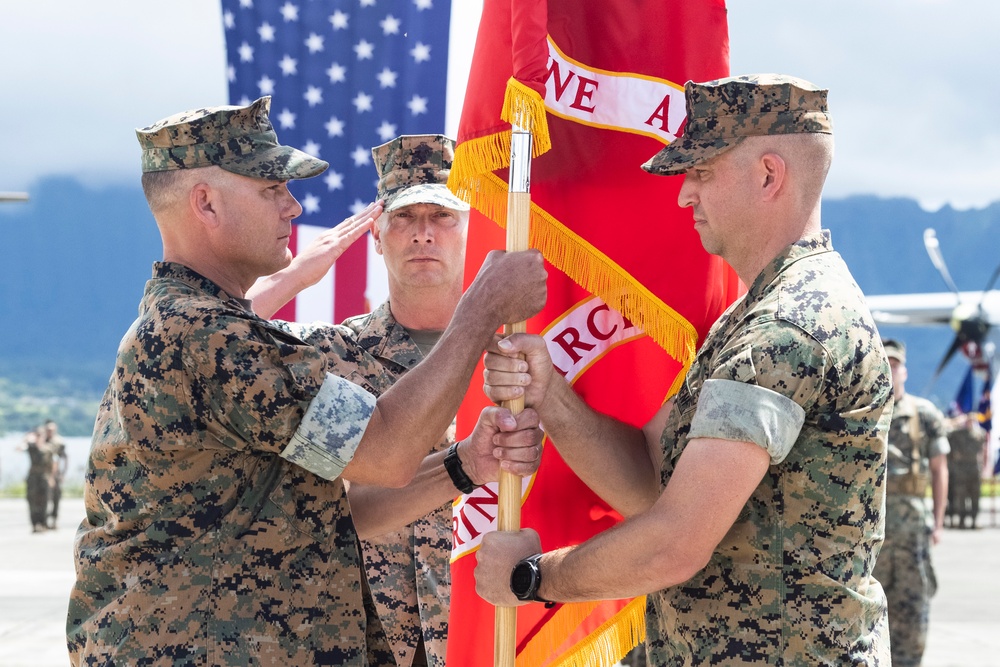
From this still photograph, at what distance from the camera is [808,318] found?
2312 mm

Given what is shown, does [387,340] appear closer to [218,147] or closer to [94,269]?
[218,147]

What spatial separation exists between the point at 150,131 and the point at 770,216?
59.9 inches

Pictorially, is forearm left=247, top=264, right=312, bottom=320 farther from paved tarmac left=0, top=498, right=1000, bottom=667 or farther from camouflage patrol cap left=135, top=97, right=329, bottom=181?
paved tarmac left=0, top=498, right=1000, bottom=667

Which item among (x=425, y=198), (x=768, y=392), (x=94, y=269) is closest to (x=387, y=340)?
(x=425, y=198)

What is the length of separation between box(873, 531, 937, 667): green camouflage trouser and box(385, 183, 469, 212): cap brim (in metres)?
5.28

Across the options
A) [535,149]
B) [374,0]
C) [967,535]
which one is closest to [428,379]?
[535,149]

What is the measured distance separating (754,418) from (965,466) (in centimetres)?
2292

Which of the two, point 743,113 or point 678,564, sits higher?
point 743,113

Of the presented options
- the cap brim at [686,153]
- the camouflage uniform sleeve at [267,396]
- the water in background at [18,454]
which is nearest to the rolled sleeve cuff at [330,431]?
the camouflage uniform sleeve at [267,396]

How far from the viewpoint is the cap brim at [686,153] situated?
2.49 metres

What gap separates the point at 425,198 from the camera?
375cm

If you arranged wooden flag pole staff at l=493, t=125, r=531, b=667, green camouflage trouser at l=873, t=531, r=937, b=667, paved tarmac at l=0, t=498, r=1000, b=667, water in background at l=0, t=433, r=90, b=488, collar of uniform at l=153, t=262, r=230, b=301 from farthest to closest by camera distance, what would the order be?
water in background at l=0, t=433, r=90, b=488 < paved tarmac at l=0, t=498, r=1000, b=667 < green camouflage trouser at l=873, t=531, r=937, b=667 < wooden flag pole staff at l=493, t=125, r=531, b=667 < collar of uniform at l=153, t=262, r=230, b=301

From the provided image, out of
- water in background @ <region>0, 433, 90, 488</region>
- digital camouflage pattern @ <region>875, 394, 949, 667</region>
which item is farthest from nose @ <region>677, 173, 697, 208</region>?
water in background @ <region>0, 433, 90, 488</region>

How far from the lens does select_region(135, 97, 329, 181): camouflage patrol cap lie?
2.59 meters
